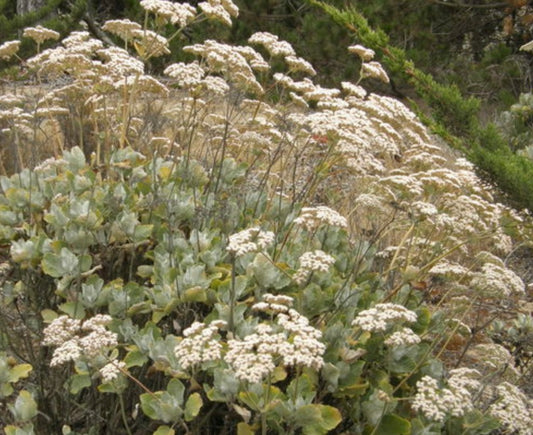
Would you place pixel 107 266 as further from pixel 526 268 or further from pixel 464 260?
pixel 526 268

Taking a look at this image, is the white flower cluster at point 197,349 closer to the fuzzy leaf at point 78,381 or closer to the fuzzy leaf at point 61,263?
the fuzzy leaf at point 78,381

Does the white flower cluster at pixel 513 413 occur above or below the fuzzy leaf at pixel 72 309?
above

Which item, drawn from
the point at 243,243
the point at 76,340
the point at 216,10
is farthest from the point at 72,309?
the point at 216,10

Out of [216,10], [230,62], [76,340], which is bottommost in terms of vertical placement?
[76,340]

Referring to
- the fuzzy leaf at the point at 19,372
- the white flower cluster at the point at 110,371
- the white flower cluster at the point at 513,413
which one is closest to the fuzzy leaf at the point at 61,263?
the fuzzy leaf at the point at 19,372

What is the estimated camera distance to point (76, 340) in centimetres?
179

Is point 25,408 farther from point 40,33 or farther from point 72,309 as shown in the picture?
point 40,33

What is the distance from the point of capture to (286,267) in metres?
2.46

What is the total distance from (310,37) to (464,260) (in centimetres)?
505

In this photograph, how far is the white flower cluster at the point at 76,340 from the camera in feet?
5.68

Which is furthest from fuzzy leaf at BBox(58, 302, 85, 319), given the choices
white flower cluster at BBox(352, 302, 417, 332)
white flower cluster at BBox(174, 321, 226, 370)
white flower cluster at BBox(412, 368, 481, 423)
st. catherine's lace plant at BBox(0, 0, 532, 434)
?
white flower cluster at BBox(412, 368, 481, 423)

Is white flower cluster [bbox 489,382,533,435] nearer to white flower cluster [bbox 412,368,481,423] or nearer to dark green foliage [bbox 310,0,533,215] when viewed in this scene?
white flower cluster [bbox 412,368,481,423]

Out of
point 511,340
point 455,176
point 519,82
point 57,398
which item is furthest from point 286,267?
point 519,82

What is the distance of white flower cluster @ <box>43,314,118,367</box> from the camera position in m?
1.73
